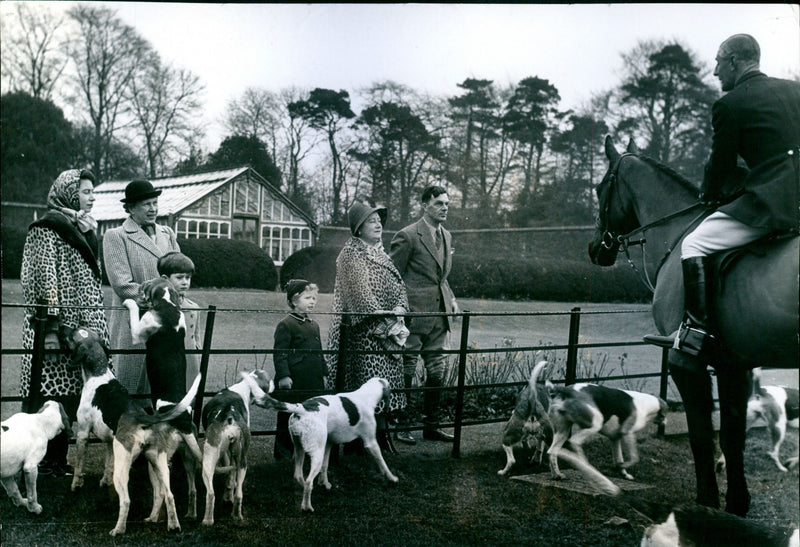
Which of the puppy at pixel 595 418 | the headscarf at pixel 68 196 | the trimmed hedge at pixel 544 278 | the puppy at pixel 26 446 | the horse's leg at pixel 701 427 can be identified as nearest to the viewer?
the puppy at pixel 26 446

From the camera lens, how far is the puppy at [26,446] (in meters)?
3.50

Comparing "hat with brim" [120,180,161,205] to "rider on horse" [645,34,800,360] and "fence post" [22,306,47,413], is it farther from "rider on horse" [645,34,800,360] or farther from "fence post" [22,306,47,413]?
"rider on horse" [645,34,800,360]

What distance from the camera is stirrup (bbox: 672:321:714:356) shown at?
382 centimetres

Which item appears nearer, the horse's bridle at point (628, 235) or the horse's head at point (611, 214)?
the horse's bridle at point (628, 235)

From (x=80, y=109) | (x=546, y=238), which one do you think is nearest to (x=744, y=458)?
(x=546, y=238)


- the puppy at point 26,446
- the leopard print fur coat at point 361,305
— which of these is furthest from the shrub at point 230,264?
the puppy at point 26,446

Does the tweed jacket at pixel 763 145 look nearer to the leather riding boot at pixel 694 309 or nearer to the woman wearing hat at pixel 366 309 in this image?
the leather riding boot at pixel 694 309

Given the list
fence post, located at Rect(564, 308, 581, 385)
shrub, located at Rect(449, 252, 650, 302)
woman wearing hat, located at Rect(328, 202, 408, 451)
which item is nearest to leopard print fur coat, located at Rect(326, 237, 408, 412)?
woman wearing hat, located at Rect(328, 202, 408, 451)

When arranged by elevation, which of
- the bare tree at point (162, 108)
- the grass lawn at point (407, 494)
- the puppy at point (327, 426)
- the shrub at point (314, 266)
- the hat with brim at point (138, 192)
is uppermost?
the bare tree at point (162, 108)

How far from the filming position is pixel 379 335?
4.49 m

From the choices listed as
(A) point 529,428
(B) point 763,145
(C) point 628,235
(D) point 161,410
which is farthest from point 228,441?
(B) point 763,145

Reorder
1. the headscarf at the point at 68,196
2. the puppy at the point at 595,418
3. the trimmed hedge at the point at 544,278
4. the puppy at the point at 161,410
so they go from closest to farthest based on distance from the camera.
Answer: the puppy at the point at 161,410 < the headscarf at the point at 68,196 < the puppy at the point at 595,418 < the trimmed hedge at the point at 544,278

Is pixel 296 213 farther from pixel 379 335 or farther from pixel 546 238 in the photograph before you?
pixel 546 238

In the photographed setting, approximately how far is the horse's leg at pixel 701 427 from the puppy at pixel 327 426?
1813 millimetres
